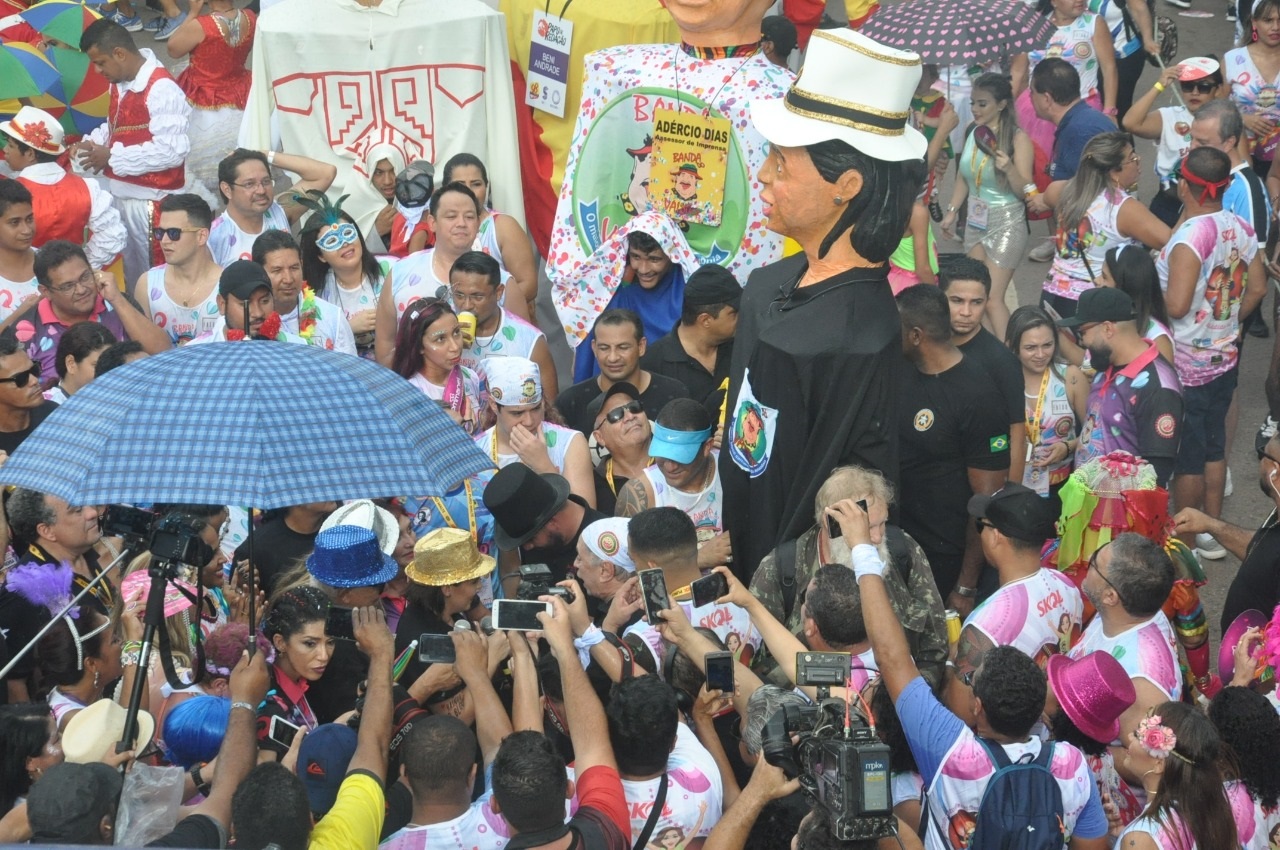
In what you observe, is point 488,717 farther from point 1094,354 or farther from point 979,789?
point 1094,354

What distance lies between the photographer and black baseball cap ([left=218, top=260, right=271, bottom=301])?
232 inches

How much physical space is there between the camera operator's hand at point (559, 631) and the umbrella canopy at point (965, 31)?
13.6ft

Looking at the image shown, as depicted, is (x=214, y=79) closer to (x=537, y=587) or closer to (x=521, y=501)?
(x=521, y=501)

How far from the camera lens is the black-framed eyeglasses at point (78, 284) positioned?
20.6ft

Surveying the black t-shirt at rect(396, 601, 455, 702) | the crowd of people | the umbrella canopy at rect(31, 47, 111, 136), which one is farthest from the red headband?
the umbrella canopy at rect(31, 47, 111, 136)

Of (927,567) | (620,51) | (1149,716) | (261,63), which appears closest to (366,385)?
(927,567)

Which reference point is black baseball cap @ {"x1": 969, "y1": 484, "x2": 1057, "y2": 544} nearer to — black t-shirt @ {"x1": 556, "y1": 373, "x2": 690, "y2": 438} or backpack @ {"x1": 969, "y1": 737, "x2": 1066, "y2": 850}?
backpack @ {"x1": 969, "y1": 737, "x2": 1066, "y2": 850}

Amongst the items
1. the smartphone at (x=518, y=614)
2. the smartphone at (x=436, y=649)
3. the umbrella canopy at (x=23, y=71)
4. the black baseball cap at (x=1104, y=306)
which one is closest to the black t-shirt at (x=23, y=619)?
the smartphone at (x=436, y=649)

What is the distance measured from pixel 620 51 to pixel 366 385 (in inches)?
142

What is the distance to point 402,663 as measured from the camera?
4.24 metres

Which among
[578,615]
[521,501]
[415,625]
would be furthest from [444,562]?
[578,615]

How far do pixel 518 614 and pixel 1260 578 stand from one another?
2346 millimetres

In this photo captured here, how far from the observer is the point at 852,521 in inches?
150

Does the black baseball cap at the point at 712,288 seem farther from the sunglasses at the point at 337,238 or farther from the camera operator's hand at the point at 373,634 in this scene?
the camera operator's hand at the point at 373,634
